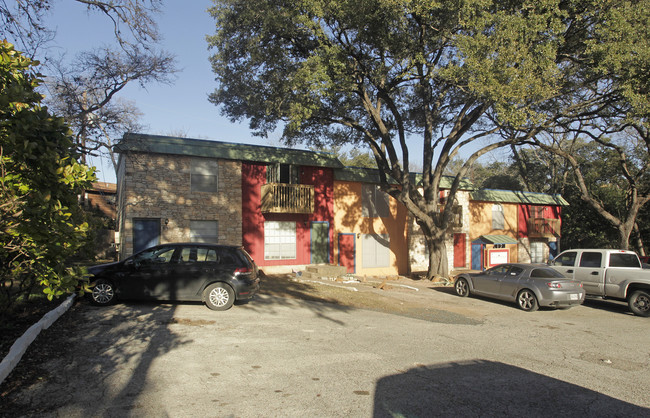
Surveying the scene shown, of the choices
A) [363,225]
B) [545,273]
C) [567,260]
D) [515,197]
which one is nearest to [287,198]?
[363,225]

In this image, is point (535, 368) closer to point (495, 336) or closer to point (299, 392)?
point (495, 336)

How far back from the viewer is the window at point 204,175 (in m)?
18.6

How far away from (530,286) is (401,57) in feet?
30.0

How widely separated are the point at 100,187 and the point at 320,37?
27.7 meters

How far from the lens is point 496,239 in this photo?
91.9 ft

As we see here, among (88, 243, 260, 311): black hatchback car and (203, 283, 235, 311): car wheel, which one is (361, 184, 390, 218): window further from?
(203, 283, 235, 311): car wheel

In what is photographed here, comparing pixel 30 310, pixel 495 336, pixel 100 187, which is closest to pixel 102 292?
pixel 30 310

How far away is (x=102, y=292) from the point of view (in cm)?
984

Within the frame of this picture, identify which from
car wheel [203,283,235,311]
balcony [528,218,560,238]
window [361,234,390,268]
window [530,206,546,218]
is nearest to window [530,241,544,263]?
balcony [528,218,560,238]

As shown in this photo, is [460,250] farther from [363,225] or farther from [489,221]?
[363,225]

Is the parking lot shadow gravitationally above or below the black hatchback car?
below

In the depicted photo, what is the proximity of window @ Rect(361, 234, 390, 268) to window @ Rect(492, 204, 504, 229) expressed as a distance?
9.46 metres

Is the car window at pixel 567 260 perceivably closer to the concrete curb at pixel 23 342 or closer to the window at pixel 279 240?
the window at pixel 279 240

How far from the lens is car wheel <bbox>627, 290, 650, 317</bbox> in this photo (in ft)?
39.4
